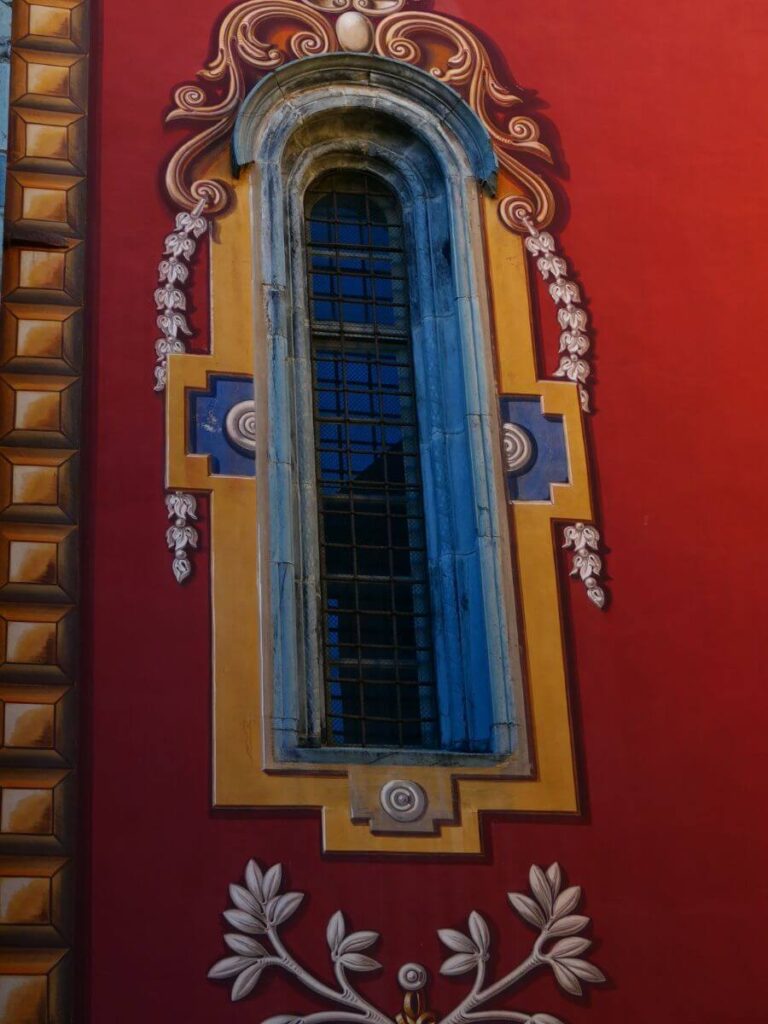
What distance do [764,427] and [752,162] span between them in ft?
5.39

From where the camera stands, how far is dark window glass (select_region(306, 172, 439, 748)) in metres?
10.1

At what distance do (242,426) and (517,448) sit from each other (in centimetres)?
133

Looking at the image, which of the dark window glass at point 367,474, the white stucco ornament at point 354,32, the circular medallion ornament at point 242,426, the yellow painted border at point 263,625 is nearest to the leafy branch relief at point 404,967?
the yellow painted border at point 263,625

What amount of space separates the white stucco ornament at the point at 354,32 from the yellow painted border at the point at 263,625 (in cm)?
103

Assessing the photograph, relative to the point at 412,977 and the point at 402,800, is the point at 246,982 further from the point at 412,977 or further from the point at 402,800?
the point at 402,800

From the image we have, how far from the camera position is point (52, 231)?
10.4 meters

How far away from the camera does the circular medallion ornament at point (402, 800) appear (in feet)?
31.0

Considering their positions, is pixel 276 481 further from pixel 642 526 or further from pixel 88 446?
pixel 642 526

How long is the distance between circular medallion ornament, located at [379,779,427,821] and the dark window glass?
1.38ft

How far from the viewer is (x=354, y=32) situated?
1145 centimetres

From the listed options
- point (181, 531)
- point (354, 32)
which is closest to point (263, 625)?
point (181, 531)

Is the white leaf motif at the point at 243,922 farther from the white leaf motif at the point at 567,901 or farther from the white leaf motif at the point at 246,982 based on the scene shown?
the white leaf motif at the point at 567,901

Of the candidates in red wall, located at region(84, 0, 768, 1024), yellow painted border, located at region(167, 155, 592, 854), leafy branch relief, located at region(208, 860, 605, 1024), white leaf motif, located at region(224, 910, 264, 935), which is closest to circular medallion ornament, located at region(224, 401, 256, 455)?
yellow painted border, located at region(167, 155, 592, 854)

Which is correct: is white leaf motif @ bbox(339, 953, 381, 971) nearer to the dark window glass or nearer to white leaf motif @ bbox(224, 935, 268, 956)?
white leaf motif @ bbox(224, 935, 268, 956)
